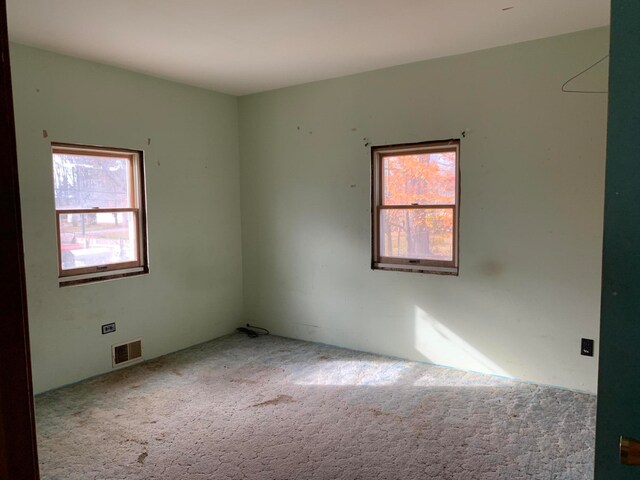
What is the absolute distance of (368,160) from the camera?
430cm

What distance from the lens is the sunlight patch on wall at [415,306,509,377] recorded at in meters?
3.83

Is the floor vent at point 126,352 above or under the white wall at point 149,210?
under

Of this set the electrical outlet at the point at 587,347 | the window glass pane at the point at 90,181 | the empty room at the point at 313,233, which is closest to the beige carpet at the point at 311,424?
the empty room at the point at 313,233

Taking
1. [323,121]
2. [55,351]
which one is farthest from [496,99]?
[55,351]

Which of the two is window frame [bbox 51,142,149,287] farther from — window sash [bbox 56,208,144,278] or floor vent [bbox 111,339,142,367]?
floor vent [bbox 111,339,142,367]

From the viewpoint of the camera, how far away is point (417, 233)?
13.6ft

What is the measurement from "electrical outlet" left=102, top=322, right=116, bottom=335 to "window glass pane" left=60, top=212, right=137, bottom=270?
0.55 m

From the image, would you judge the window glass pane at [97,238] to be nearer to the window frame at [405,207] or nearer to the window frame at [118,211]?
the window frame at [118,211]

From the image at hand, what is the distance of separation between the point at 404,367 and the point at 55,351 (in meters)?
2.93

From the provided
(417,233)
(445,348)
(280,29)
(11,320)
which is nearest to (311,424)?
(445,348)

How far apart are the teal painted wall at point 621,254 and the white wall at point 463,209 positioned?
289 cm

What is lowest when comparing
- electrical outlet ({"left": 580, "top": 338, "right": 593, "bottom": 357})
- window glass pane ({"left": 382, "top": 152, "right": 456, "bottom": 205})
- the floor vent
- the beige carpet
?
the beige carpet

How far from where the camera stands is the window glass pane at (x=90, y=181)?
3.64 m

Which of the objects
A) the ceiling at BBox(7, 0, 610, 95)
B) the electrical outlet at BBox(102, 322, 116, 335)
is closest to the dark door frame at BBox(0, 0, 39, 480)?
the ceiling at BBox(7, 0, 610, 95)
